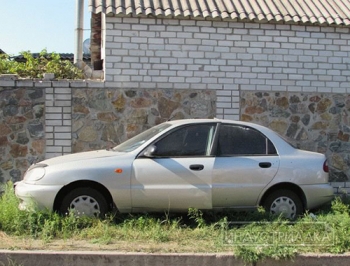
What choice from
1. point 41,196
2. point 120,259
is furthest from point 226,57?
point 120,259

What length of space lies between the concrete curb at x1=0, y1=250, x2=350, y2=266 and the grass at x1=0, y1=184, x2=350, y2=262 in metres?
0.12

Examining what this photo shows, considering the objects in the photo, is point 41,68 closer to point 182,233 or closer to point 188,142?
point 188,142

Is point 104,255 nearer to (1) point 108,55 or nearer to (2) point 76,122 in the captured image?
(2) point 76,122

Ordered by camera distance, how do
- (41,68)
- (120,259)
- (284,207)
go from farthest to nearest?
(41,68) < (284,207) < (120,259)

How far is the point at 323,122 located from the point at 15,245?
21.5 feet

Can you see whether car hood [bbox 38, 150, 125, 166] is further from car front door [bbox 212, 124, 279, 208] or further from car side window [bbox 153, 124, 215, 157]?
car front door [bbox 212, 124, 279, 208]

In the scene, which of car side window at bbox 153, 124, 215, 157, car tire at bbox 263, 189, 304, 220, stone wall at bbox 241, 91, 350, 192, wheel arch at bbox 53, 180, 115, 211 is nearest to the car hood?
wheel arch at bbox 53, 180, 115, 211

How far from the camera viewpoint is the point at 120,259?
5691 mm

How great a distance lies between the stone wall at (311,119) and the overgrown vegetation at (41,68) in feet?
11.2

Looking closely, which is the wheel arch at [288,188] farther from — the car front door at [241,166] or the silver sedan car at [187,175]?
the car front door at [241,166]

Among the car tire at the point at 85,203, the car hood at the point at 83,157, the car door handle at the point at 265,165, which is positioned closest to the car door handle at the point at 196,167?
the car door handle at the point at 265,165

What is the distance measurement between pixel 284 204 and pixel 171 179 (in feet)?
5.61

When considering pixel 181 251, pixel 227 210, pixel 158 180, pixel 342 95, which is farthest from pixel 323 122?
pixel 181 251

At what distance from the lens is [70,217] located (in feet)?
21.5
